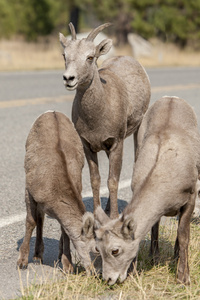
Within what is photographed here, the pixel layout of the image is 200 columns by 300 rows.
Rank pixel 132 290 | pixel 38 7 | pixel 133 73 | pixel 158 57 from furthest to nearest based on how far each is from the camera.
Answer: pixel 38 7, pixel 158 57, pixel 133 73, pixel 132 290

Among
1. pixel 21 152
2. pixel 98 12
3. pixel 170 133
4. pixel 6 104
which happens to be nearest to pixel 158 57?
pixel 98 12

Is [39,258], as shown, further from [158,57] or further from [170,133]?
[158,57]

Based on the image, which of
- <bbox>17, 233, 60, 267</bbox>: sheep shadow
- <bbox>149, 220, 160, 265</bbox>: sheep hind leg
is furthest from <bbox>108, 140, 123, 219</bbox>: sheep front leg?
<bbox>149, 220, 160, 265</bbox>: sheep hind leg

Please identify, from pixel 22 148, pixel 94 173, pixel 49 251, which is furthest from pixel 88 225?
pixel 22 148

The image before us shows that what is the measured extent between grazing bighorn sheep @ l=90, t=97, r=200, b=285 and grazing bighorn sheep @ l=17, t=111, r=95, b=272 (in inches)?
11.1

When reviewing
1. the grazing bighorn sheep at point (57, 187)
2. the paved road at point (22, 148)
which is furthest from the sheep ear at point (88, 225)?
the paved road at point (22, 148)

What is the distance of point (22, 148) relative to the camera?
10.5m

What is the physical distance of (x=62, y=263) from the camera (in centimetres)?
526

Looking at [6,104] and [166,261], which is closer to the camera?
[166,261]

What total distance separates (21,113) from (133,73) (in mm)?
6563

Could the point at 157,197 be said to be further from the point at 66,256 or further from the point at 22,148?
the point at 22,148

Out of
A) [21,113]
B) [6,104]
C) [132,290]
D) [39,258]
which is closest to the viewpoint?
[132,290]

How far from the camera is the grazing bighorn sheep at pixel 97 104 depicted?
6.23 meters

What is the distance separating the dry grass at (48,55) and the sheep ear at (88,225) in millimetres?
20627
